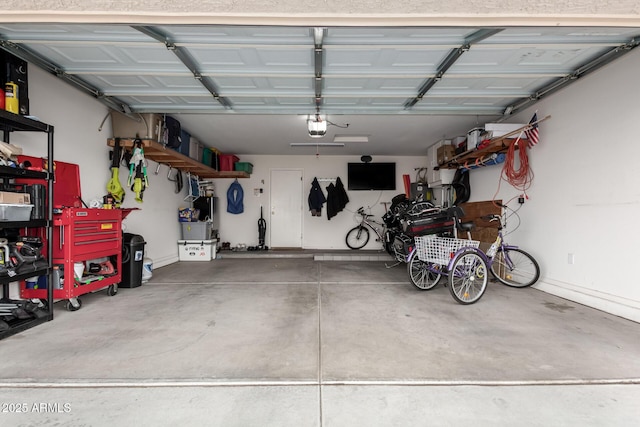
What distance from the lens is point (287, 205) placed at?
7207 mm

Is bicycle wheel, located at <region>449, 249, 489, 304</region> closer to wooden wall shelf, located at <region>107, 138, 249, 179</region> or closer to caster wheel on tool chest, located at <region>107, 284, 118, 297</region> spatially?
caster wheel on tool chest, located at <region>107, 284, 118, 297</region>

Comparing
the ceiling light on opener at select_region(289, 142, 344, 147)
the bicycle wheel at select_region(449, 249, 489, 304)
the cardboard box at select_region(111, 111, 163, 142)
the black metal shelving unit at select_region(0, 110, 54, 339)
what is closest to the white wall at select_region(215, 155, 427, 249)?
the ceiling light on opener at select_region(289, 142, 344, 147)

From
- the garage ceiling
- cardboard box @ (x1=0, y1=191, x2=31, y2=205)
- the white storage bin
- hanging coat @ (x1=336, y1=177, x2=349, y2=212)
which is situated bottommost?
the white storage bin

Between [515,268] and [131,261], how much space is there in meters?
5.00

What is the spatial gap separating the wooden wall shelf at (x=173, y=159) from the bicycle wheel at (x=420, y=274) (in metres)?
3.69

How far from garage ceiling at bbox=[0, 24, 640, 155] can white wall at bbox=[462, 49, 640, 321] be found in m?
0.27

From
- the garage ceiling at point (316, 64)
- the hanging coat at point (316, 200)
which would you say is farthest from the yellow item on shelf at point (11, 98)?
the hanging coat at point (316, 200)

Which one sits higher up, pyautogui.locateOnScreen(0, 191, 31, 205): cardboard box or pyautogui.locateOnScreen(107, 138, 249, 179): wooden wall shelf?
pyautogui.locateOnScreen(107, 138, 249, 179): wooden wall shelf

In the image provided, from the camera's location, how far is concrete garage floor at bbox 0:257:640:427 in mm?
1356

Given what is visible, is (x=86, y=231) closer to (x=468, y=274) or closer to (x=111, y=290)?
(x=111, y=290)

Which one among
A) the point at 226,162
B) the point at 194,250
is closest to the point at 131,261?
the point at 194,250

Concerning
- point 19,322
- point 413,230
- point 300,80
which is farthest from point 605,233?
point 19,322

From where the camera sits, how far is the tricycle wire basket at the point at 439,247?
123 inches

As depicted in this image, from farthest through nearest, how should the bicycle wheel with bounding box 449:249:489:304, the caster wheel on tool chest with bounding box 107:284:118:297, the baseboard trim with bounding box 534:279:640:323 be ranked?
the caster wheel on tool chest with bounding box 107:284:118:297, the bicycle wheel with bounding box 449:249:489:304, the baseboard trim with bounding box 534:279:640:323
